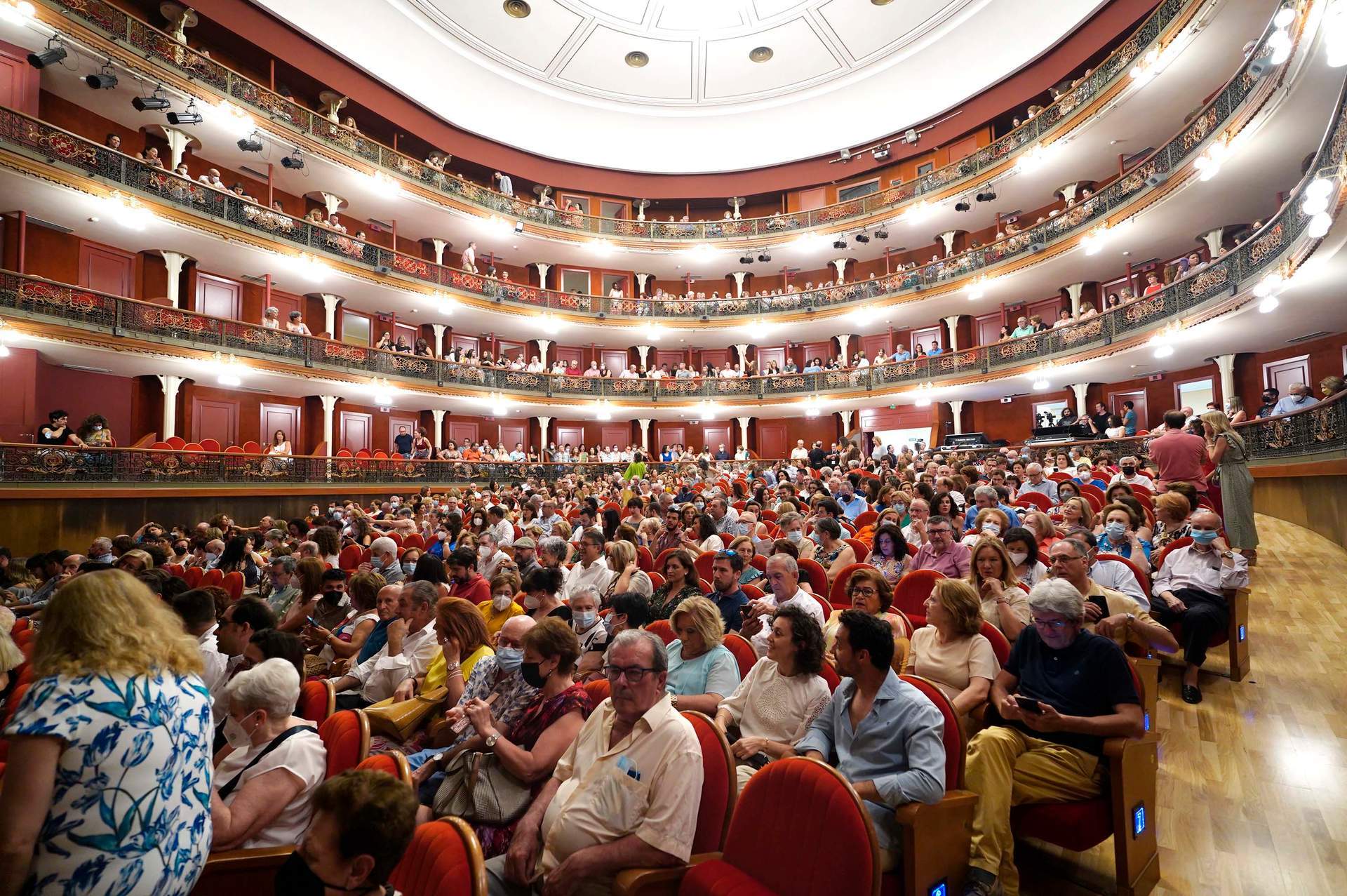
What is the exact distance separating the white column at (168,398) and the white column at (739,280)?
17.2m

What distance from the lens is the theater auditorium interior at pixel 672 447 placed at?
6.22ft

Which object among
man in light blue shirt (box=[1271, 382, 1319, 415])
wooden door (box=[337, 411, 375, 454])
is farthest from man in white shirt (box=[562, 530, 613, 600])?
wooden door (box=[337, 411, 375, 454])

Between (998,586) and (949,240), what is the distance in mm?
19408

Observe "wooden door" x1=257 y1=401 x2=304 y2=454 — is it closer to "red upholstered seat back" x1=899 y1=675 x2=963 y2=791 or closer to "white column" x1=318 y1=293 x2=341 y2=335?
"white column" x1=318 y1=293 x2=341 y2=335

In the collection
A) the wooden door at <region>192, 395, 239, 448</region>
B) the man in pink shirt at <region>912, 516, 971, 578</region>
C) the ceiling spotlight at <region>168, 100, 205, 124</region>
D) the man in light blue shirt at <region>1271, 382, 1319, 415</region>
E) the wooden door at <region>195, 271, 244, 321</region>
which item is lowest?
the man in pink shirt at <region>912, 516, 971, 578</region>

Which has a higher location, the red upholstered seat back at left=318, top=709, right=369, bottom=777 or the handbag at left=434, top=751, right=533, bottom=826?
the red upholstered seat back at left=318, top=709, right=369, bottom=777

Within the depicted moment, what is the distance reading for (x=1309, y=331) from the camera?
1116 cm

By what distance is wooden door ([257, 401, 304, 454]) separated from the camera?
15.8 meters

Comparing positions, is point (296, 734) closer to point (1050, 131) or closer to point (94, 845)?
point (94, 845)

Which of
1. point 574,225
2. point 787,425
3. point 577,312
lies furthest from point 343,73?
point 787,425

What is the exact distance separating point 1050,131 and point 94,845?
19342 millimetres

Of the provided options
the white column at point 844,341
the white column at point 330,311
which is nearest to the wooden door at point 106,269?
the white column at point 330,311

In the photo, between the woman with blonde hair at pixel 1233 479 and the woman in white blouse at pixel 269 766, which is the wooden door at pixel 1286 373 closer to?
the woman with blonde hair at pixel 1233 479

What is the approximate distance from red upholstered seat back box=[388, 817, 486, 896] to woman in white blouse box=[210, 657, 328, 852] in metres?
0.40
